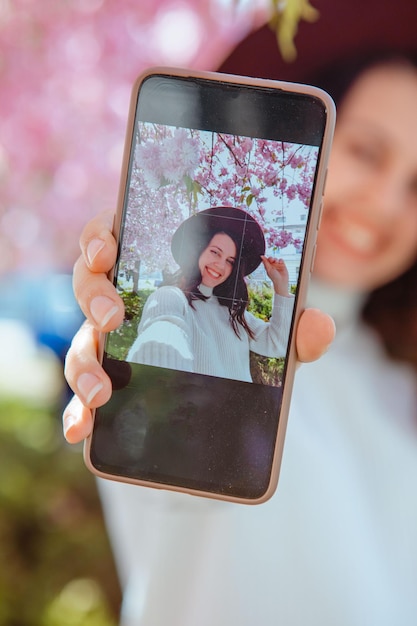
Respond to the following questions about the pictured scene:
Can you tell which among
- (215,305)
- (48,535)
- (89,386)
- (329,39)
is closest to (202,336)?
(215,305)

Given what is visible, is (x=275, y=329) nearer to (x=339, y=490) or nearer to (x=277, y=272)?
(x=277, y=272)

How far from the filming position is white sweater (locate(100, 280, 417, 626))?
129 centimetres

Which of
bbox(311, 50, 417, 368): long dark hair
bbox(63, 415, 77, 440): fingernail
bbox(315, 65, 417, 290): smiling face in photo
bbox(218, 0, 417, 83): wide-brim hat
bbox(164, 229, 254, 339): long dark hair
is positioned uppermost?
bbox(218, 0, 417, 83): wide-brim hat

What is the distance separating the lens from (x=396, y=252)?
1519mm

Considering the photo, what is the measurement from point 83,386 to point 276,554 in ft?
2.20

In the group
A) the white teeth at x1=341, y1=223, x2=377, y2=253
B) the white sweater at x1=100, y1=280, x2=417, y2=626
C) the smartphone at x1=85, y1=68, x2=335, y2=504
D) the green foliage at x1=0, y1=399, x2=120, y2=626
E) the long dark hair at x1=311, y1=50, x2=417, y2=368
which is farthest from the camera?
the green foliage at x1=0, y1=399, x2=120, y2=626

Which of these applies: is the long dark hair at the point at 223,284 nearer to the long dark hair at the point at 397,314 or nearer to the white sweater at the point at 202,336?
the white sweater at the point at 202,336

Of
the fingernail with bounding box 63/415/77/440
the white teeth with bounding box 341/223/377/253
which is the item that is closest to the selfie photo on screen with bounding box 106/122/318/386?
the fingernail with bounding box 63/415/77/440

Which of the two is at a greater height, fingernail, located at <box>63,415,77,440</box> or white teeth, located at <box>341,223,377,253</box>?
white teeth, located at <box>341,223,377,253</box>

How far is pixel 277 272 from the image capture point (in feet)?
2.74

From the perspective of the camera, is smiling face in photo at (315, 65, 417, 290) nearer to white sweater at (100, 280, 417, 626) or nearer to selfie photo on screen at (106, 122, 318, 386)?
white sweater at (100, 280, 417, 626)

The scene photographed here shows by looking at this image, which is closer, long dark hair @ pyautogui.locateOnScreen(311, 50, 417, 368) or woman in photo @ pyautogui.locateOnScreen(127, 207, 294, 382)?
woman in photo @ pyautogui.locateOnScreen(127, 207, 294, 382)

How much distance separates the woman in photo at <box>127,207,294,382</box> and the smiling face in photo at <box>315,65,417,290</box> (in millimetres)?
655

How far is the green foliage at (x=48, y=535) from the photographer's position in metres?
2.19
